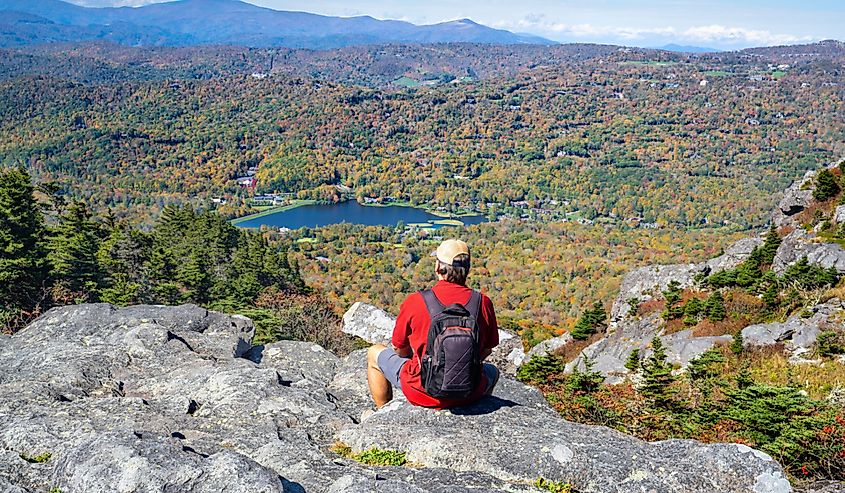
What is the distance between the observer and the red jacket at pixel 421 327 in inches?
208

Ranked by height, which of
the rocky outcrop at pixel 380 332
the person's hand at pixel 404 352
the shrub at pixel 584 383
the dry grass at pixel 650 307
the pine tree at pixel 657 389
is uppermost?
the person's hand at pixel 404 352

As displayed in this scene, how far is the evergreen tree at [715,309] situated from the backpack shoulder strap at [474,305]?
13163 mm

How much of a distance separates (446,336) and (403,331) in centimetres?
61

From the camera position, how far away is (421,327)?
17.6 feet

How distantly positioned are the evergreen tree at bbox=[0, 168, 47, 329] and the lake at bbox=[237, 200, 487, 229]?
86659 mm

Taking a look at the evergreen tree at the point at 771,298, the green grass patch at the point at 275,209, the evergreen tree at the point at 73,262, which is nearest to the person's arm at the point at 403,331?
the evergreen tree at the point at 771,298

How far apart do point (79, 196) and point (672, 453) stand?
12737 cm

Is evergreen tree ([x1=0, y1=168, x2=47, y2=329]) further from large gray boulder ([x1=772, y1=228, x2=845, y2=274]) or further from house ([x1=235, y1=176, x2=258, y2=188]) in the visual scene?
house ([x1=235, y1=176, x2=258, y2=188])

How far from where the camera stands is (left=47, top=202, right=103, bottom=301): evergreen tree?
21.6 m

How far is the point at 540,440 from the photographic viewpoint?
18.0 feet

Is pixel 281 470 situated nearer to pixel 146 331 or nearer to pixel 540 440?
pixel 540 440

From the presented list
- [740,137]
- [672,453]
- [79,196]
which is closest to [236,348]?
[672,453]

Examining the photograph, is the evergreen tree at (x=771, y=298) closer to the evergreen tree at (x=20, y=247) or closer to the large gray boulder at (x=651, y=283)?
the large gray boulder at (x=651, y=283)

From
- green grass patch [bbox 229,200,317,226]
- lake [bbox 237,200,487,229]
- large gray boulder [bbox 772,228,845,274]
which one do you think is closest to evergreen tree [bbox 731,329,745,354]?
large gray boulder [bbox 772,228,845,274]
